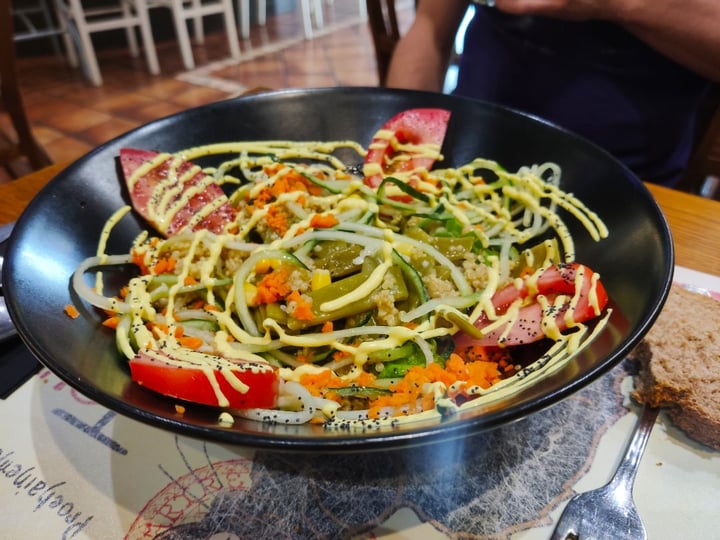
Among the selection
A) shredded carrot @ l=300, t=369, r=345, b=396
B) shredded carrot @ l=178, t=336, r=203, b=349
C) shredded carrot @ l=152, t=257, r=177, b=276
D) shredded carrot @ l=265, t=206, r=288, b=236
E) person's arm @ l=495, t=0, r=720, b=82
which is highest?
person's arm @ l=495, t=0, r=720, b=82

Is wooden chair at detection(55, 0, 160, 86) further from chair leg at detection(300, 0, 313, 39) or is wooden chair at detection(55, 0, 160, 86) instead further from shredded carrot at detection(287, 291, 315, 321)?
shredded carrot at detection(287, 291, 315, 321)

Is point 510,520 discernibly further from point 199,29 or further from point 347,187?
point 199,29

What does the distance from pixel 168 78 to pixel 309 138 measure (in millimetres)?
4256

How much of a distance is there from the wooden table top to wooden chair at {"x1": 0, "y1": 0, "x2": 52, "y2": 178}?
111 cm

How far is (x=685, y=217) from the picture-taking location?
4.95 ft

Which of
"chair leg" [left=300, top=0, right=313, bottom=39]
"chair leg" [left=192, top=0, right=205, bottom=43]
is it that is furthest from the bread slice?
"chair leg" [left=192, top=0, right=205, bottom=43]

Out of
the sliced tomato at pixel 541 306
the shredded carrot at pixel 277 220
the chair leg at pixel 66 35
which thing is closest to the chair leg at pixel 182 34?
the chair leg at pixel 66 35

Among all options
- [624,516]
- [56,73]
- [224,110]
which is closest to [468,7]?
[224,110]

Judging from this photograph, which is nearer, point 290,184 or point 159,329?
point 159,329

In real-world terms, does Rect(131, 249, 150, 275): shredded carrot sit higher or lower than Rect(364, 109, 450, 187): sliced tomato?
lower

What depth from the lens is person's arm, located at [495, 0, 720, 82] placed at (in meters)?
1.52

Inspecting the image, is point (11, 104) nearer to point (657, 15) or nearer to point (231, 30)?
point (657, 15)

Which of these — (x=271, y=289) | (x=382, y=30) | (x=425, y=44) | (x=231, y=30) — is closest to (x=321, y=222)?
(x=271, y=289)

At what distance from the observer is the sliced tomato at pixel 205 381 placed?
802mm
